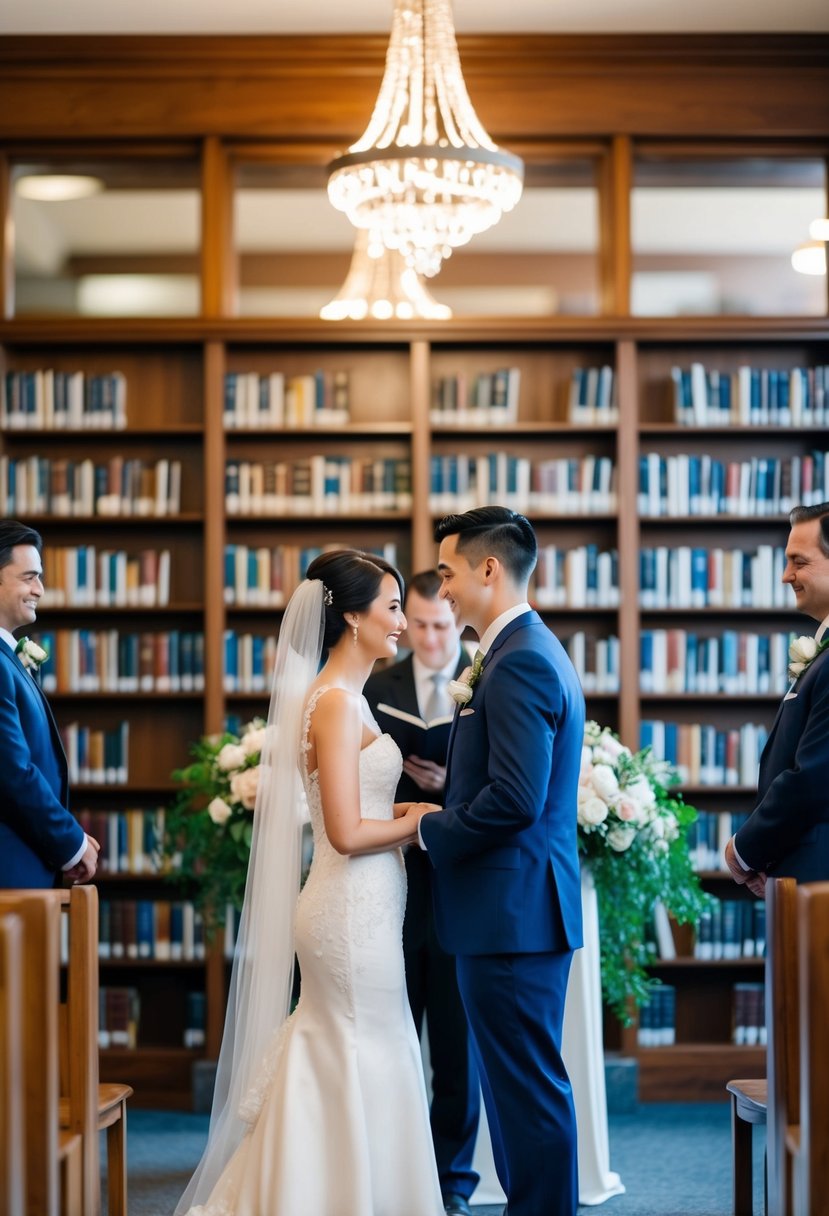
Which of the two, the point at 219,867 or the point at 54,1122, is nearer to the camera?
the point at 54,1122

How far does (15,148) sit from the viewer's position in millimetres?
5652

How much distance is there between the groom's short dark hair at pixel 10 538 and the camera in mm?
3846

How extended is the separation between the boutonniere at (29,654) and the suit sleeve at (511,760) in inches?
62.2

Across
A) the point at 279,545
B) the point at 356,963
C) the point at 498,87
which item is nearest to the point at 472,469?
→ the point at 279,545

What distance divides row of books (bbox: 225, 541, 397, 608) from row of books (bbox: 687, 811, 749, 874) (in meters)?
1.71

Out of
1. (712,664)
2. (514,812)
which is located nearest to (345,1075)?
(514,812)

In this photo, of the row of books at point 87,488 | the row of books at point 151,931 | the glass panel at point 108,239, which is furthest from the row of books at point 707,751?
the glass panel at point 108,239

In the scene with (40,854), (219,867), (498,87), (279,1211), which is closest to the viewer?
(279,1211)

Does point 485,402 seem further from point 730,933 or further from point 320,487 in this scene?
point 730,933

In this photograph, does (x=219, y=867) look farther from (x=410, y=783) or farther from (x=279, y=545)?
(x=279, y=545)

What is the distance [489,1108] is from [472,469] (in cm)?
305

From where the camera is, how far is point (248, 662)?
5.60m

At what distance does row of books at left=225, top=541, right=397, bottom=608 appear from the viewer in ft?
18.4

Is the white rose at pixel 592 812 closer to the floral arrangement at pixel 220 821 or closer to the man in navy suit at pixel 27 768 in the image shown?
the floral arrangement at pixel 220 821
